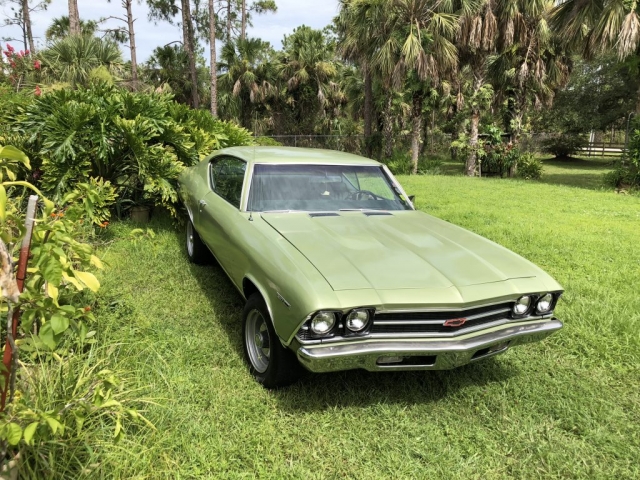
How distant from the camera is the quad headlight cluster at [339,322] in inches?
89.5

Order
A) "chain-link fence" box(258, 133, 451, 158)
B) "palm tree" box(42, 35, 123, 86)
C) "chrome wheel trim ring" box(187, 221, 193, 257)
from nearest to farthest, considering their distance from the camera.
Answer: "chrome wheel trim ring" box(187, 221, 193, 257) < "palm tree" box(42, 35, 123, 86) < "chain-link fence" box(258, 133, 451, 158)

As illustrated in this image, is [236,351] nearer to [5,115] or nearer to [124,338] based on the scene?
[124,338]

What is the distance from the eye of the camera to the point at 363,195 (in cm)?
403

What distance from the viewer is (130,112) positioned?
632cm

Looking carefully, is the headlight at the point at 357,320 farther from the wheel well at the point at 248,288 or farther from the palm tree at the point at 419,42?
the palm tree at the point at 419,42

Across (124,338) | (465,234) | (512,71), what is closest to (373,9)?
(512,71)

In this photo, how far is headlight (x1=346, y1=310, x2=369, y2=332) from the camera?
90.2 inches

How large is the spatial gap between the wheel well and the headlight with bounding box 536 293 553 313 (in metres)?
1.79

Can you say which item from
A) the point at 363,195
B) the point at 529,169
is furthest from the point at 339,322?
the point at 529,169

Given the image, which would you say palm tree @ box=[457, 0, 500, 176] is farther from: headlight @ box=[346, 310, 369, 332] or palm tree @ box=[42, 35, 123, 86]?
headlight @ box=[346, 310, 369, 332]

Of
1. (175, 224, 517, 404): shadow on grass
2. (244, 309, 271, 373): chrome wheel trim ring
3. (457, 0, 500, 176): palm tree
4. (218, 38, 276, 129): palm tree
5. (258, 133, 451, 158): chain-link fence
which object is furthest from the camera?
(218, 38, 276, 129): palm tree

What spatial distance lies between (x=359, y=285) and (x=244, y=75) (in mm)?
24965

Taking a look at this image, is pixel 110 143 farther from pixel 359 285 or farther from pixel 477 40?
pixel 477 40

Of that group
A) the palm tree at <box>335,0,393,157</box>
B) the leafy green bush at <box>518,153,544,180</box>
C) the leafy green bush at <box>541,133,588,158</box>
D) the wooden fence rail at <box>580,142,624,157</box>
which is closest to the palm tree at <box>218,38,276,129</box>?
the palm tree at <box>335,0,393,157</box>
